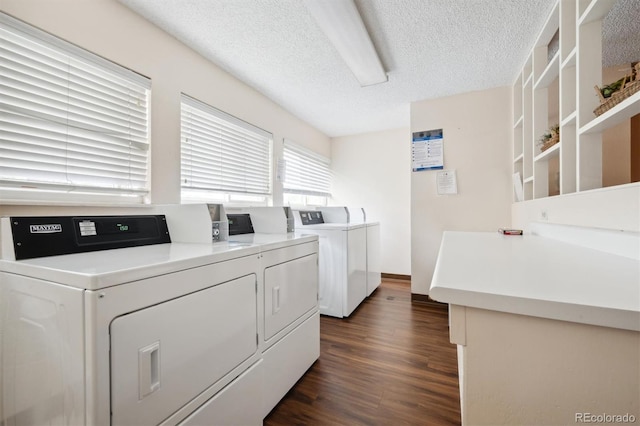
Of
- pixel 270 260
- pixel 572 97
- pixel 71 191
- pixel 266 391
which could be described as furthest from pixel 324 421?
pixel 572 97

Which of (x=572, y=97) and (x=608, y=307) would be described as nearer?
(x=608, y=307)

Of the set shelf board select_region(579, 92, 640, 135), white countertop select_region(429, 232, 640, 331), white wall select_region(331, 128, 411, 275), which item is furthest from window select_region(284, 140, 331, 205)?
white countertop select_region(429, 232, 640, 331)

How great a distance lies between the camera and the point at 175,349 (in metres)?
0.89

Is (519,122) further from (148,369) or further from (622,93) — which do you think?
(148,369)

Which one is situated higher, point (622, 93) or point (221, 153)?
point (221, 153)

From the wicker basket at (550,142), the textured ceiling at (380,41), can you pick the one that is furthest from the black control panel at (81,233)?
the wicker basket at (550,142)

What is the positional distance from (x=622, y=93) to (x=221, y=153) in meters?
2.50

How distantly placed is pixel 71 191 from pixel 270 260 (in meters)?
1.14

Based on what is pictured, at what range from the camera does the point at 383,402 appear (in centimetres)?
145

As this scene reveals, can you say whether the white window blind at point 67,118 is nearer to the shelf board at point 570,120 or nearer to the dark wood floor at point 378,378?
the dark wood floor at point 378,378

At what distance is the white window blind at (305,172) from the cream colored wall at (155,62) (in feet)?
2.71

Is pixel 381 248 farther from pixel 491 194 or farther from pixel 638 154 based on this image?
pixel 638 154

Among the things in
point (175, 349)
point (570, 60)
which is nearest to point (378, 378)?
point (175, 349)

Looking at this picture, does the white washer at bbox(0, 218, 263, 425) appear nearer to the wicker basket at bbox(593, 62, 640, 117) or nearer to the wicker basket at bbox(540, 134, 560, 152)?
the wicker basket at bbox(593, 62, 640, 117)
